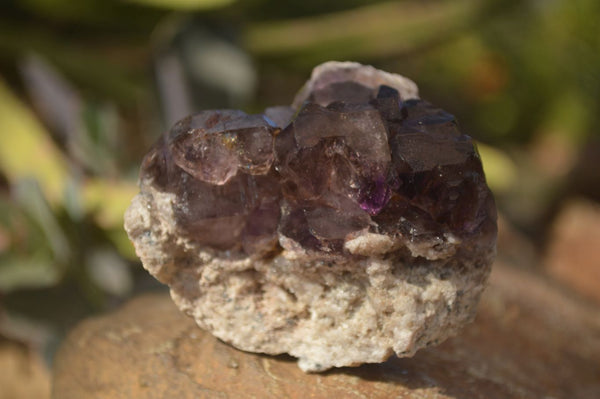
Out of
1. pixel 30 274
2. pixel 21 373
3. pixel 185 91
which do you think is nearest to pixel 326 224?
pixel 30 274

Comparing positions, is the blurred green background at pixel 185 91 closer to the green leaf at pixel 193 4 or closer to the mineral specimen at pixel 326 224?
the green leaf at pixel 193 4

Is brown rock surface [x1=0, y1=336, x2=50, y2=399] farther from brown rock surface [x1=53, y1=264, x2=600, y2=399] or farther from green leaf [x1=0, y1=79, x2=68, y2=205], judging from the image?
brown rock surface [x1=53, y1=264, x2=600, y2=399]

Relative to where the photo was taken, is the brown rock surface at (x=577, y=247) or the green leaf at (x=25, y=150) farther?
the brown rock surface at (x=577, y=247)

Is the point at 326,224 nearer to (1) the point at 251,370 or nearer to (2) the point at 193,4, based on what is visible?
(1) the point at 251,370

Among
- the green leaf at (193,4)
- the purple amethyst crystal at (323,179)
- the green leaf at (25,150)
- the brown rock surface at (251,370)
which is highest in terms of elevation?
the green leaf at (193,4)

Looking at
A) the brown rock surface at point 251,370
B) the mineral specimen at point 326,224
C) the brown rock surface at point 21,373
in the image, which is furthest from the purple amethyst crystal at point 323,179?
the brown rock surface at point 21,373

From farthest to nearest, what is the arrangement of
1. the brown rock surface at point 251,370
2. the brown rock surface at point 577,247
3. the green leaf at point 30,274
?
the brown rock surface at point 577,247 → the green leaf at point 30,274 → the brown rock surface at point 251,370

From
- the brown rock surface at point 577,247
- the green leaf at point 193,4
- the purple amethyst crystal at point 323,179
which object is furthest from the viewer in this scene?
the brown rock surface at point 577,247

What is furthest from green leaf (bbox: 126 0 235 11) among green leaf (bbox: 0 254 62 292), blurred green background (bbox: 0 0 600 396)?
green leaf (bbox: 0 254 62 292)
